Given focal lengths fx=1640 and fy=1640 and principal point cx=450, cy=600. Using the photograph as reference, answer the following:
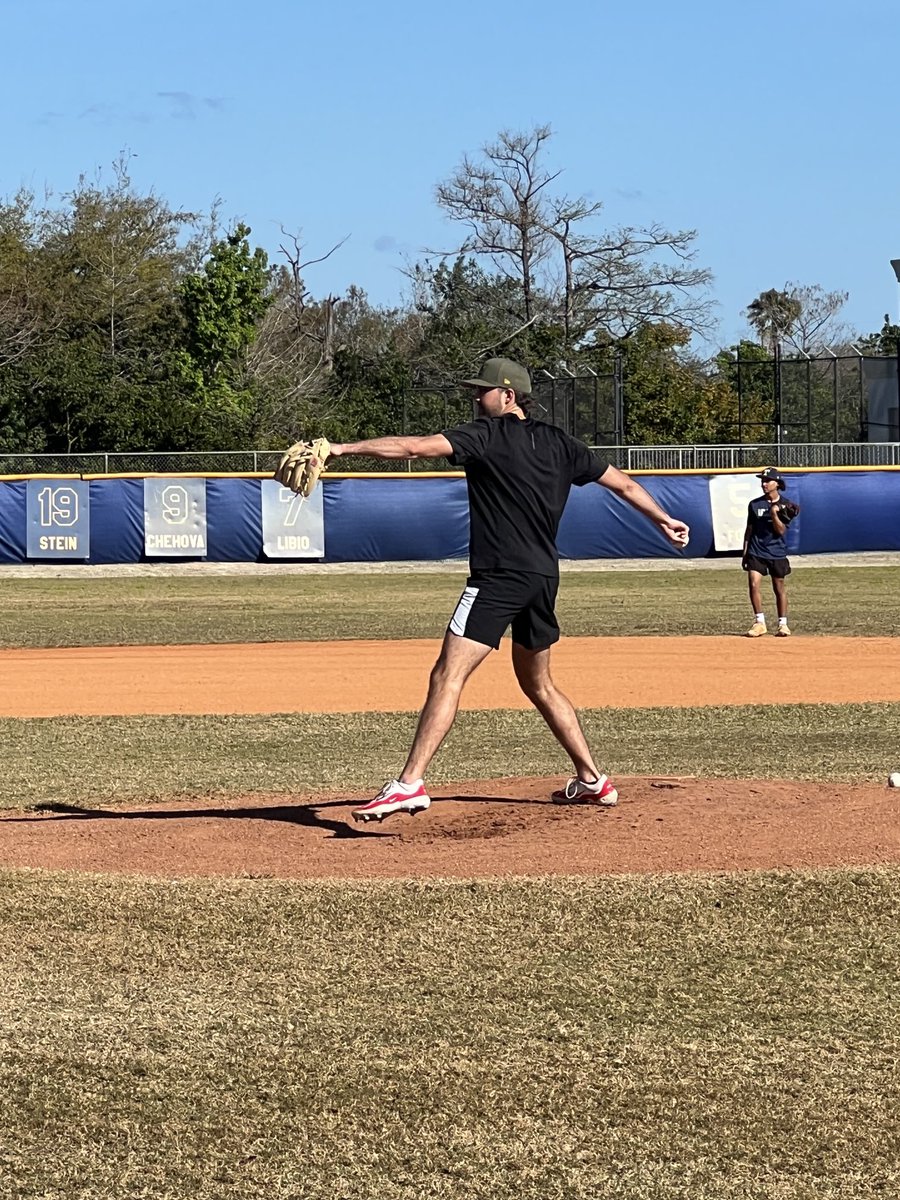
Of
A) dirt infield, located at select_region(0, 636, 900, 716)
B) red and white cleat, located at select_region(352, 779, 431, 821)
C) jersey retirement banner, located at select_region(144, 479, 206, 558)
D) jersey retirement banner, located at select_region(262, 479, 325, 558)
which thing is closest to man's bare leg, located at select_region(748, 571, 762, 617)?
dirt infield, located at select_region(0, 636, 900, 716)

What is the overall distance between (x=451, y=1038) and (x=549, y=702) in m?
2.91

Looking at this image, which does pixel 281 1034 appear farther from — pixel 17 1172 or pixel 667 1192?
pixel 667 1192

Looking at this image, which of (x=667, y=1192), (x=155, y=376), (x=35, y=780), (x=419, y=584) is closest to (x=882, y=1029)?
(x=667, y=1192)

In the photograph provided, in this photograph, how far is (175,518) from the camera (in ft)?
105

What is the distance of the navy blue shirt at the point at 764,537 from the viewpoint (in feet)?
60.6

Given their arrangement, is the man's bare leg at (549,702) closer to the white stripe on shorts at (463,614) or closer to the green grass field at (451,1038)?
the white stripe on shorts at (463,614)

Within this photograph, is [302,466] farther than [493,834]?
No

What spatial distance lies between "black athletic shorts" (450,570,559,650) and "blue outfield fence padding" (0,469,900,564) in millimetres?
24930

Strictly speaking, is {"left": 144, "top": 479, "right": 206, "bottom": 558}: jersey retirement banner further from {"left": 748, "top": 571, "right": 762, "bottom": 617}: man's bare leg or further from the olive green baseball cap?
the olive green baseball cap

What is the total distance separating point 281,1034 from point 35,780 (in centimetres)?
518

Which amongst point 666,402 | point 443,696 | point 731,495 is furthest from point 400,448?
point 666,402

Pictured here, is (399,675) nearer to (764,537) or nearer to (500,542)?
(764,537)

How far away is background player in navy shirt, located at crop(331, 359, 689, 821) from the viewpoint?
682 centimetres

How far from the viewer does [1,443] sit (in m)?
41.2
